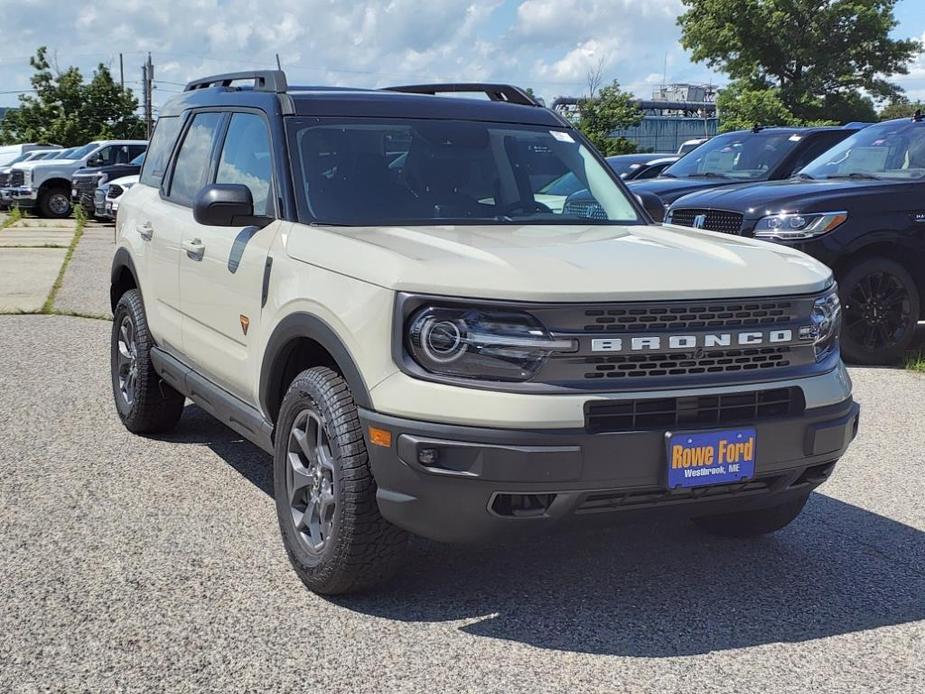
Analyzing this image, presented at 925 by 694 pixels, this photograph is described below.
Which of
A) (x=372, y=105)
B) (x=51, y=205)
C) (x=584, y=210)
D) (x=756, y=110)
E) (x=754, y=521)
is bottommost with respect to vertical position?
(x=51, y=205)

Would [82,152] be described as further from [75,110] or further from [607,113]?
[75,110]

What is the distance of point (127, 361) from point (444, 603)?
3.09 m

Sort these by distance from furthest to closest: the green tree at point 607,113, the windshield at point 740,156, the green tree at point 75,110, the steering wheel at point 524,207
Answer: the green tree at point 75,110
the green tree at point 607,113
the windshield at point 740,156
the steering wheel at point 524,207

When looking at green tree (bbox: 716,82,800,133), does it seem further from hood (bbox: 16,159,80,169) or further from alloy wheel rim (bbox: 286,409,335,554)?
alloy wheel rim (bbox: 286,409,335,554)

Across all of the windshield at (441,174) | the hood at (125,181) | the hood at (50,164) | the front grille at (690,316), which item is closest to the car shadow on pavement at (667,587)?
the front grille at (690,316)

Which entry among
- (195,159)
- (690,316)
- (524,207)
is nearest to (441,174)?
(524,207)

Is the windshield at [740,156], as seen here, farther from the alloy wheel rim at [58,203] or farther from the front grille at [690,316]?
the alloy wheel rim at [58,203]

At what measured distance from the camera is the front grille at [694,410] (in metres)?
3.46

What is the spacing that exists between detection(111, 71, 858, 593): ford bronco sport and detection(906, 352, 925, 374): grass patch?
14.4 feet

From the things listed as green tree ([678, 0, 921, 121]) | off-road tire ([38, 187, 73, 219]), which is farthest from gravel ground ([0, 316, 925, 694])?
green tree ([678, 0, 921, 121])

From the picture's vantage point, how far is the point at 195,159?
559cm

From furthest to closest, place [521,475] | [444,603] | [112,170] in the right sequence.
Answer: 1. [112,170]
2. [444,603]
3. [521,475]

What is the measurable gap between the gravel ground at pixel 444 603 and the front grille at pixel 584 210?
1359 millimetres

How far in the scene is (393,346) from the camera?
3.50 metres
